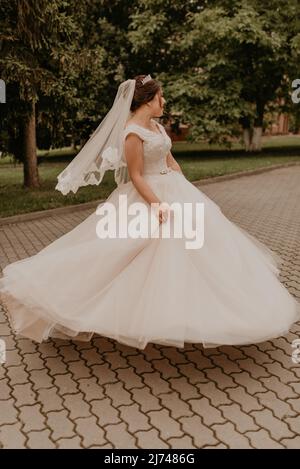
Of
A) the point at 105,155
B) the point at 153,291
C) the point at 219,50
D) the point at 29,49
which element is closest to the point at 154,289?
the point at 153,291

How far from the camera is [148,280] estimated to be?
4.07m

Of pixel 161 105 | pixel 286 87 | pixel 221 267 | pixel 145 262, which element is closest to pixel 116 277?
pixel 145 262

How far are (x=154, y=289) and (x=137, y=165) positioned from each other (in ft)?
3.38

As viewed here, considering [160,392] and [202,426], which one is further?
[160,392]

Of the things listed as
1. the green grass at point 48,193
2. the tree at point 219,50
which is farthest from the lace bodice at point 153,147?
the tree at point 219,50

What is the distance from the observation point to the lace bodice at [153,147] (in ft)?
14.0

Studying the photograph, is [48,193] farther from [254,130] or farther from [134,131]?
[254,130]

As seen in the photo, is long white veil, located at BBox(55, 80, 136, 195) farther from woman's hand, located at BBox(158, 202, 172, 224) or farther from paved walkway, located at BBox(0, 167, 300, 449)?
paved walkway, located at BBox(0, 167, 300, 449)

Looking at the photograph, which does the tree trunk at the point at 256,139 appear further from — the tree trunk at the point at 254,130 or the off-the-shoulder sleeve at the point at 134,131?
the off-the-shoulder sleeve at the point at 134,131

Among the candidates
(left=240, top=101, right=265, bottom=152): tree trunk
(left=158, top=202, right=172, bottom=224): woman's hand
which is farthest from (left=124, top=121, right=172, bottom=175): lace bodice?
(left=240, top=101, right=265, bottom=152): tree trunk

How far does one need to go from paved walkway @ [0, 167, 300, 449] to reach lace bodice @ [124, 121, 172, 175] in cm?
155

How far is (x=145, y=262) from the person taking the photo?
13.7 feet

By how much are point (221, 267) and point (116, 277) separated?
2.67 ft
